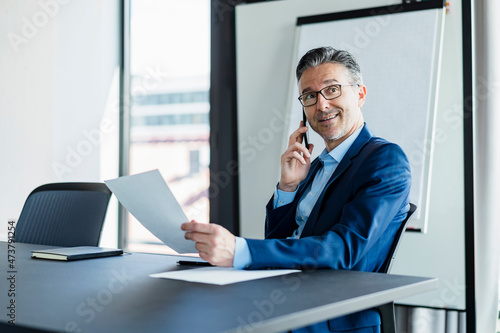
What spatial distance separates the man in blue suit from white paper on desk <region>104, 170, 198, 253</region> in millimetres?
70

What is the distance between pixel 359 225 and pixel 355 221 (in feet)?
0.05

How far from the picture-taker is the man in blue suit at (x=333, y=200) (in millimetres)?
1385

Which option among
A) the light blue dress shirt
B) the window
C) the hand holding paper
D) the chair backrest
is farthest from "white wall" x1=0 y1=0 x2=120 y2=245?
the chair backrest

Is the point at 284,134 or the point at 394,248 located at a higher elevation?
the point at 284,134

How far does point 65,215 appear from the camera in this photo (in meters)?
2.35

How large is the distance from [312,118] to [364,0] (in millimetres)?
1556

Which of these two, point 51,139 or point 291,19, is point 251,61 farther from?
point 51,139

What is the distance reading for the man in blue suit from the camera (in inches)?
54.5

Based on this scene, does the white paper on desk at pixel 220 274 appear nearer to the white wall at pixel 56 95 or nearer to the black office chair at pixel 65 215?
the black office chair at pixel 65 215

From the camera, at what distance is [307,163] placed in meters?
2.03

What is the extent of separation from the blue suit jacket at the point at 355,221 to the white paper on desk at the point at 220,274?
0.04 meters

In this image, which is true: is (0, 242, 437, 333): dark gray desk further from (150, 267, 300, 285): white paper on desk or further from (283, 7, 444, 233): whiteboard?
(283, 7, 444, 233): whiteboard

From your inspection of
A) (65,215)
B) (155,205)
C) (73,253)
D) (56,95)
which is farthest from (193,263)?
(56,95)

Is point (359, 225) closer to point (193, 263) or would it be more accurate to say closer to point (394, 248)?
point (394, 248)
